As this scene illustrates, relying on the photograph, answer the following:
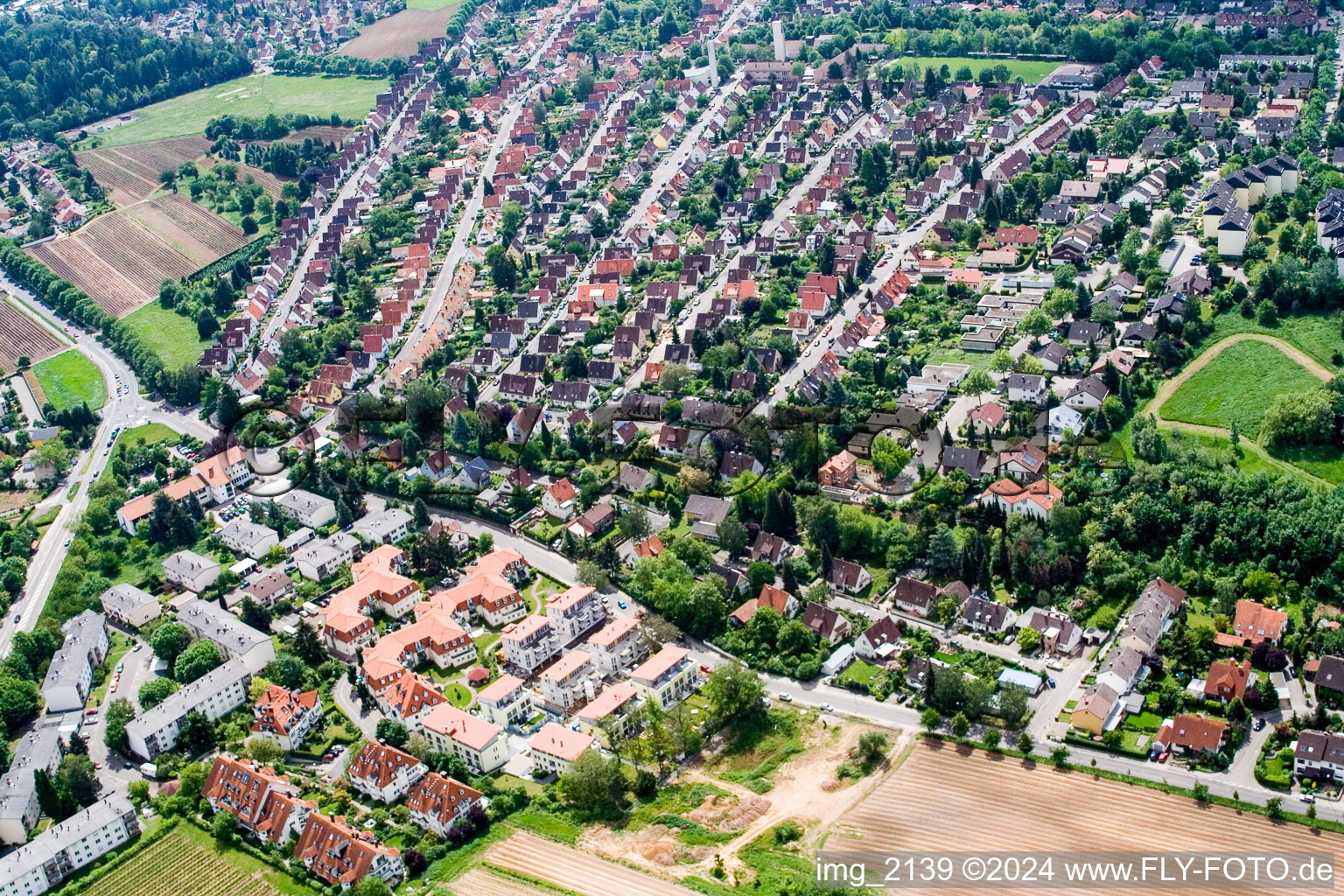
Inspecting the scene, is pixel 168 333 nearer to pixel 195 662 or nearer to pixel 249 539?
pixel 249 539

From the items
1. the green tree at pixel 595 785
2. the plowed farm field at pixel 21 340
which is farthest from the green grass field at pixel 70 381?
the green tree at pixel 595 785

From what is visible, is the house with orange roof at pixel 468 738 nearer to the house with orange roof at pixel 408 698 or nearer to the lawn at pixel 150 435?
the house with orange roof at pixel 408 698

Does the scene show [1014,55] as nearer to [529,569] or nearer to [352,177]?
[352,177]

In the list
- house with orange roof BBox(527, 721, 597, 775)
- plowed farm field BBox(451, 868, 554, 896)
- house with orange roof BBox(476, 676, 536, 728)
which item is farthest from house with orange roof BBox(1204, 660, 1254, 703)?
house with orange roof BBox(476, 676, 536, 728)

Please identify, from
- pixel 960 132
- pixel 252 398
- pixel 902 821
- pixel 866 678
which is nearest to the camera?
pixel 902 821

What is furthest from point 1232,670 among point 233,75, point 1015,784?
point 233,75
